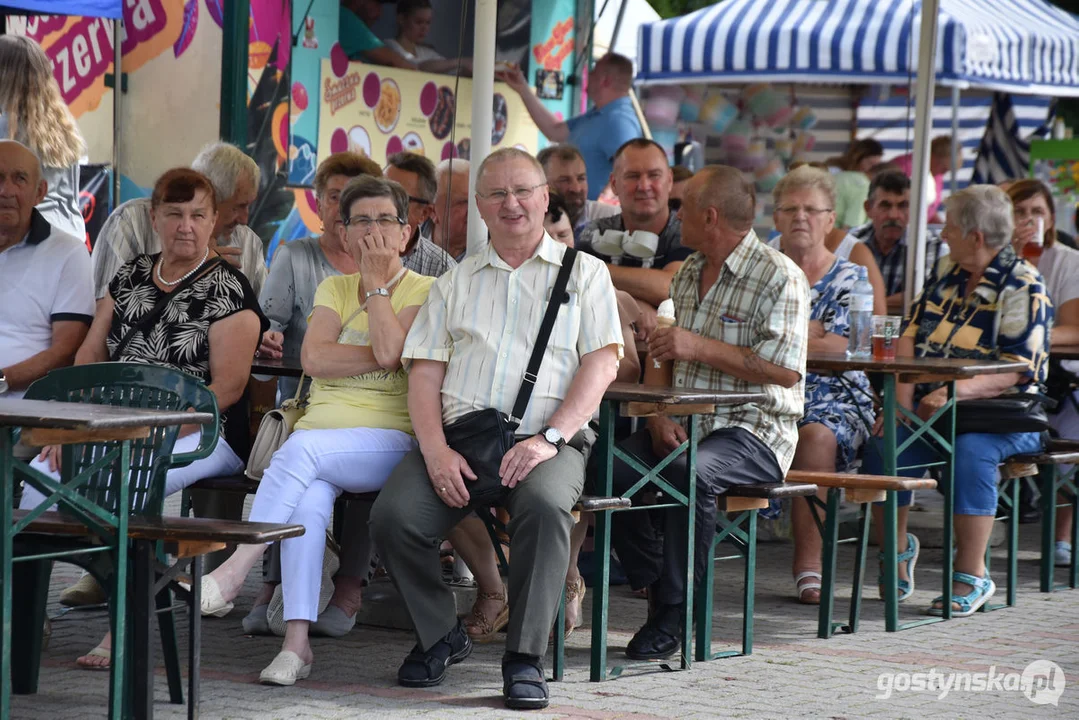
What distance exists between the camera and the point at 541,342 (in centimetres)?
484

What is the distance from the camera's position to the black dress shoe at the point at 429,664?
4762mm

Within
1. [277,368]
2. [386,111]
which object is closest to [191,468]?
[277,368]

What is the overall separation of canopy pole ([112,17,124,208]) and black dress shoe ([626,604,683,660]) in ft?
17.3

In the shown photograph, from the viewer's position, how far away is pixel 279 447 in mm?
5164

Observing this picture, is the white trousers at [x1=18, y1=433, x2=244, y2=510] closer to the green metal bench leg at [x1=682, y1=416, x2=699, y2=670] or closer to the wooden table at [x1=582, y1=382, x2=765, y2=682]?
the wooden table at [x1=582, y1=382, x2=765, y2=682]

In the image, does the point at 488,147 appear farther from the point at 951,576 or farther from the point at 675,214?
the point at 951,576

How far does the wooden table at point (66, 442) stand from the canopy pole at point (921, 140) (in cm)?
452

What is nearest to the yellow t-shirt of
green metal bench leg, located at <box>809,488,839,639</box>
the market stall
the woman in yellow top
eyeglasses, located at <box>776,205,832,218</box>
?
the woman in yellow top

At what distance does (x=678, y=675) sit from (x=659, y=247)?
2388 millimetres

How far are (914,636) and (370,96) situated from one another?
17.2 feet

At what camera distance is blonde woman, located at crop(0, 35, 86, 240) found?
7.38m

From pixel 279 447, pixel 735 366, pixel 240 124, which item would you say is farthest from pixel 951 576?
pixel 240 124

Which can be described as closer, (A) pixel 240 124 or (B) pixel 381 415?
(B) pixel 381 415

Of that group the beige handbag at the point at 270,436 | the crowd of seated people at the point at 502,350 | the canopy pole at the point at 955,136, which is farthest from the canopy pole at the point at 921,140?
the canopy pole at the point at 955,136
